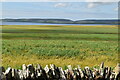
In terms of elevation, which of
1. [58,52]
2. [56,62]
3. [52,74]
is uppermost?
[52,74]

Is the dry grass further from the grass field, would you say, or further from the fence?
the fence

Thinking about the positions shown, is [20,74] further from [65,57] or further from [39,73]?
[65,57]

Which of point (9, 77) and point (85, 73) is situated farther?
point (85, 73)

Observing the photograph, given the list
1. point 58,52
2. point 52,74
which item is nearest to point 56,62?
point 58,52

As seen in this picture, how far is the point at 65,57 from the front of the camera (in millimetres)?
23203

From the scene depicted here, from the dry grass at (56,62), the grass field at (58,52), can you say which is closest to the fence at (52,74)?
the grass field at (58,52)

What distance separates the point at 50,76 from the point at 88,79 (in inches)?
40.4

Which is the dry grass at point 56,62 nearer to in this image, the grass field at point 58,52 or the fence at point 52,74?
the grass field at point 58,52

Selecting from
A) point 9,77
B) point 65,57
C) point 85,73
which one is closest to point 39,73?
point 9,77

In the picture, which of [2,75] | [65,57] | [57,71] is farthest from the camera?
[65,57]

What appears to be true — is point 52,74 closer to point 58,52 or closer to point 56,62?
point 56,62

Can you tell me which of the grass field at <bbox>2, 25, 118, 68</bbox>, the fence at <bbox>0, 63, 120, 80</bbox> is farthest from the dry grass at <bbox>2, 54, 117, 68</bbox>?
the fence at <bbox>0, 63, 120, 80</bbox>

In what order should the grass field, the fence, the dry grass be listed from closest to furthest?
the fence < the dry grass < the grass field

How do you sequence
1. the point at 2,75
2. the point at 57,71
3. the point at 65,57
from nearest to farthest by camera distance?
the point at 2,75 → the point at 57,71 → the point at 65,57
